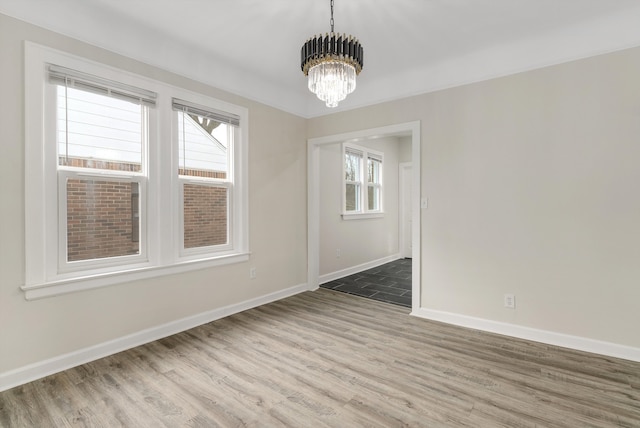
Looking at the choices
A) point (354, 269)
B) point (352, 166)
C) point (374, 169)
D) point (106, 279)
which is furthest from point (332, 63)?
point (374, 169)

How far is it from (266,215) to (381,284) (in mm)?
2167

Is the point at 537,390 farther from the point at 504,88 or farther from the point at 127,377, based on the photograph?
the point at 127,377

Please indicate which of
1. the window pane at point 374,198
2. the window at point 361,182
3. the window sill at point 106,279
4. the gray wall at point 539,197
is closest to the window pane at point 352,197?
the window at point 361,182

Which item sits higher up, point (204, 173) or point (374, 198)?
point (204, 173)

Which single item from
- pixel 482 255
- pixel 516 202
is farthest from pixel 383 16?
pixel 482 255

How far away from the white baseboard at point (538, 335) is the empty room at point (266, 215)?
0.02 metres

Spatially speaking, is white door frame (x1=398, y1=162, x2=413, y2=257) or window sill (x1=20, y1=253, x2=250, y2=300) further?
white door frame (x1=398, y1=162, x2=413, y2=257)

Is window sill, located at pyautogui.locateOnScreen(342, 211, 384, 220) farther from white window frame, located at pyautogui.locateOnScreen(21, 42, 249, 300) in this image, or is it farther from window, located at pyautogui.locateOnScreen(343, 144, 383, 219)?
white window frame, located at pyautogui.locateOnScreen(21, 42, 249, 300)

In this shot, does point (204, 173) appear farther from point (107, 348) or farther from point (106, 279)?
point (107, 348)

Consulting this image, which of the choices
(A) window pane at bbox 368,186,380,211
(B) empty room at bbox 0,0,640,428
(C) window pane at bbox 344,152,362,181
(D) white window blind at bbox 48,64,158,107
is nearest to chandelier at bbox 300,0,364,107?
(B) empty room at bbox 0,0,640,428

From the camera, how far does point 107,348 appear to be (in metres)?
2.55

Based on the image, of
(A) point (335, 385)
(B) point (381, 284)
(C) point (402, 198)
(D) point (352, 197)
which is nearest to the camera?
(A) point (335, 385)

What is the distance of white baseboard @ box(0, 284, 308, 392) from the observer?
2145 millimetres

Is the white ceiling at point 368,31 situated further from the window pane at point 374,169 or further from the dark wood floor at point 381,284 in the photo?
the window pane at point 374,169
